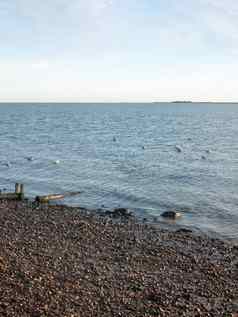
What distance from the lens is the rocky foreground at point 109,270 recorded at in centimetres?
1316

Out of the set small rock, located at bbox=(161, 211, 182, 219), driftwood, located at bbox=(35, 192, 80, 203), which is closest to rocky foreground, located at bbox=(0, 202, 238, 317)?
small rock, located at bbox=(161, 211, 182, 219)

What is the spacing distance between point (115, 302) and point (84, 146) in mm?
52836

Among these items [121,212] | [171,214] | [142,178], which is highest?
[142,178]

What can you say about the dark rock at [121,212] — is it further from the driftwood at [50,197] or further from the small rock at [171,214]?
the driftwood at [50,197]

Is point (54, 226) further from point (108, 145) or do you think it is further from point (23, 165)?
point (108, 145)

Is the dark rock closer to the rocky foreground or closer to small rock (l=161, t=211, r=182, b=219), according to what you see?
the rocky foreground

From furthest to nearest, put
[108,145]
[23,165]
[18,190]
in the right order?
[108,145], [23,165], [18,190]

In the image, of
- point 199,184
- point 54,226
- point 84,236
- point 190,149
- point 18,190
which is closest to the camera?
point 84,236

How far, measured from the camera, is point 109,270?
1653cm

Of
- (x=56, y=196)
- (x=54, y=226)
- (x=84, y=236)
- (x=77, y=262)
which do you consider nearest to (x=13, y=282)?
(x=77, y=262)

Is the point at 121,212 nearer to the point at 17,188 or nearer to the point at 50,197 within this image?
the point at 50,197

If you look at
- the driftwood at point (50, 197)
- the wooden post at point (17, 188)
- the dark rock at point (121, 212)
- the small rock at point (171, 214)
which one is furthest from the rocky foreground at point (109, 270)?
the wooden post at point (17, 188)

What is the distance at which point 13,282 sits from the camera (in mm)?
14031

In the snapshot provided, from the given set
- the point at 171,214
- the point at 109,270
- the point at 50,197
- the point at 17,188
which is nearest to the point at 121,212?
the point at 171,214
